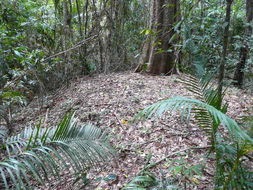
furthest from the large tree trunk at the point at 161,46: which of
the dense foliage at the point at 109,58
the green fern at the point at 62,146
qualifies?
the green fern at the point at 62,146

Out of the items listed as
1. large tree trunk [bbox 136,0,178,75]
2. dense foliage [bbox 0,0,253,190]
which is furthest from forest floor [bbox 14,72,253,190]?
large tree trunk [bbox 136,0,178,75]

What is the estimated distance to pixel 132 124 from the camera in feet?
10.5

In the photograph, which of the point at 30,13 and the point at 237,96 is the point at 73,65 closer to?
the point at 30,13

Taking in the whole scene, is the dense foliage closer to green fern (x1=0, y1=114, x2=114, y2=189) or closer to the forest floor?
green fern (x1=0, y1=114, x2=114, y2=189)

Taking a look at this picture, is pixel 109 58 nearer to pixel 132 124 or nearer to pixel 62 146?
pixel 132 124

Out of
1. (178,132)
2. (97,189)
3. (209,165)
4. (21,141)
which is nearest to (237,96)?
(178,132)

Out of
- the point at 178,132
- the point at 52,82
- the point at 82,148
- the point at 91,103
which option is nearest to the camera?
the point at 82,148

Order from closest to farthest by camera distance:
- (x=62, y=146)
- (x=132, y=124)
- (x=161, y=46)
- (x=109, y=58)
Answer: (x=62, y=146) → (x=132, y=124) → (x=161, y=46) → (x=109, y=58)

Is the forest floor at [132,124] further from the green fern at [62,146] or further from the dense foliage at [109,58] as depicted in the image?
the green fern at [62,146]

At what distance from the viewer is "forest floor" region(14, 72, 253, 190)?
2.21m

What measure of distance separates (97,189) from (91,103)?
88.8 inches

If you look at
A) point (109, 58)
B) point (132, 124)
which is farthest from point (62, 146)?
point (109, 58)

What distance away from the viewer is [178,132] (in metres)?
2.83

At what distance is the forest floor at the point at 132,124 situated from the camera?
87.1 inches
